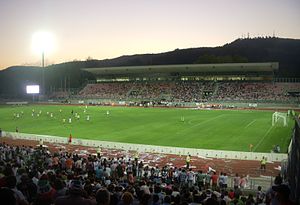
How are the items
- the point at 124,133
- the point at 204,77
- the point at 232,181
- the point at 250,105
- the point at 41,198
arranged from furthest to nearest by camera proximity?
the point at 204,77
the point at 250,105
the point at 124,133
the point at 232,181
the point at 41,198

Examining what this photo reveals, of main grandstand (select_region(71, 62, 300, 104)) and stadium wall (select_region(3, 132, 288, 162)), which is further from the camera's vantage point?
main grandstand (select_region(71, 62, 300, 104))

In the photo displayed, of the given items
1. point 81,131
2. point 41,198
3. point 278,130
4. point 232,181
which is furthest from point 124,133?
point 41,198

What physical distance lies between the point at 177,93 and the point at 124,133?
54.6 meters

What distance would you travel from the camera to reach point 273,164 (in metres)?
23.2

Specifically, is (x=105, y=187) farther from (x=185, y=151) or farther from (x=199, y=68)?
(x=199, y=68)

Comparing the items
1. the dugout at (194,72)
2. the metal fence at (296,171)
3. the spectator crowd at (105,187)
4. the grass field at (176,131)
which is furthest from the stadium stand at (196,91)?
the metal fence at (296,171)

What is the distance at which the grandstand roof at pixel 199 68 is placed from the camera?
283 feet

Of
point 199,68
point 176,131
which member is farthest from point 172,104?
point 176,131

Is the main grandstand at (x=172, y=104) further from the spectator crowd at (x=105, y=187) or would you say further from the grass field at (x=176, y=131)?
the spectator crowd at (x=105, y=187)

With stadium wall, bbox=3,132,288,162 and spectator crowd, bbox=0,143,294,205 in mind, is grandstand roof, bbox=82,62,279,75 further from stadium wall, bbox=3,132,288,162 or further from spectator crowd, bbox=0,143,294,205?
spectator crowd, bbox=0,143,294,205

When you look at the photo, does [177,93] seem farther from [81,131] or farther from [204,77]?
[81,131]

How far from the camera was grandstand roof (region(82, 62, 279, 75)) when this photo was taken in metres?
86.1

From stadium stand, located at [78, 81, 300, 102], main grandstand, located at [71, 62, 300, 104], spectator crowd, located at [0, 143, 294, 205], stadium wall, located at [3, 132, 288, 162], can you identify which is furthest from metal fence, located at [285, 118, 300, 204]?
main grandstand, located at [71, 62, 300, 104]

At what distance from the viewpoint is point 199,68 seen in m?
92.1
